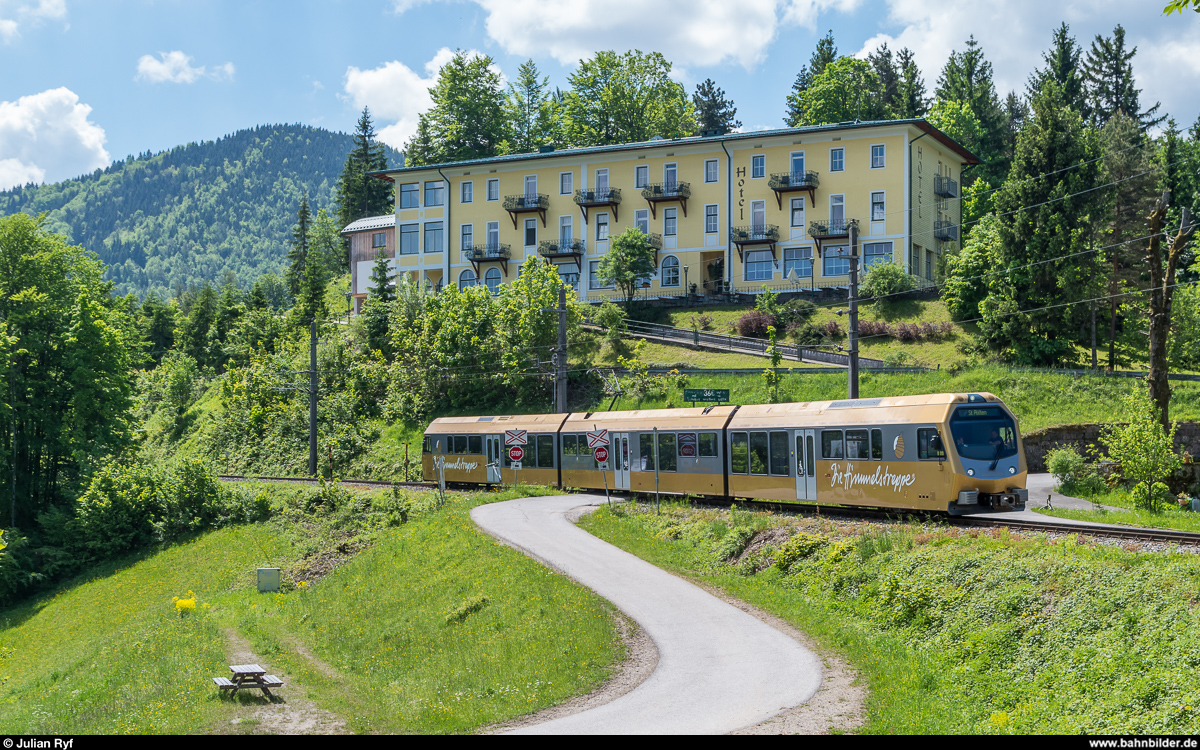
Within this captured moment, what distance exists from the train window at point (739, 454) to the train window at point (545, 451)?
944cm

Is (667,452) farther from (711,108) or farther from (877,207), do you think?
(711,108)

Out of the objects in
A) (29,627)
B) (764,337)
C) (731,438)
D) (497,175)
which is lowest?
(29,627)

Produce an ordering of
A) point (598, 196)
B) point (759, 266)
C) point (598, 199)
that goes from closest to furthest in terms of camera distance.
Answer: point (759, 266) → point (598, 199) → point (598, 196)

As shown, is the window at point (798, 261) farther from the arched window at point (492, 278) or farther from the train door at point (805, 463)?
the train door at point (805, 463)

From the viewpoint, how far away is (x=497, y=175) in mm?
71688

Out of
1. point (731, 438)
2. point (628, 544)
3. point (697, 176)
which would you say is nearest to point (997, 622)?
point (628, 544)

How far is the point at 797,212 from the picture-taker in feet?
208

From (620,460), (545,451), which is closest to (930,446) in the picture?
(620,460)

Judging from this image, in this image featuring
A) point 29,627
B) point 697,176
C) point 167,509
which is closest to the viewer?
point 29,627

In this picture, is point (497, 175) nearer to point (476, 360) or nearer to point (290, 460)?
point (476, 360)

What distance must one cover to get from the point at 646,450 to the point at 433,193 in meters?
47.7

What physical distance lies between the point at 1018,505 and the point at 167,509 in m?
33.1

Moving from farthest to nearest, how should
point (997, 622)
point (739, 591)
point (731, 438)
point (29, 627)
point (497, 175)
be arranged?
point (497, 175), point (29, 627), point (731, 438), point (739, 591), point (997, 622)

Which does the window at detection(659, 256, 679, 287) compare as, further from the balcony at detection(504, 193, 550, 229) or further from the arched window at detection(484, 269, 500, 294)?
the arched window at detection(484, 269, 500, 294)
